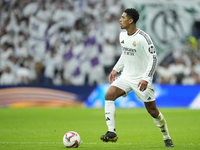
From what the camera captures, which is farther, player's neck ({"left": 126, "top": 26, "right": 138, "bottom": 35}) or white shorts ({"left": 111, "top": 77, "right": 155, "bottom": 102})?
player's neck ({"left": 126, "top": 26, "right": 138, "bottom": 35})

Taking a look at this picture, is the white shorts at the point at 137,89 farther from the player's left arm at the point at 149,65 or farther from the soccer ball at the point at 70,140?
the soccer ball at the point at 70,140

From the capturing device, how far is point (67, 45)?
1997cm

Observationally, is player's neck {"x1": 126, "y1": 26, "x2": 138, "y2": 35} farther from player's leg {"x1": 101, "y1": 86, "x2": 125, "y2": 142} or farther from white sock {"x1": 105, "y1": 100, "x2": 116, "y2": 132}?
white sock {"x1": 105, "y1": 100, "x2": 116, "y2": 132}

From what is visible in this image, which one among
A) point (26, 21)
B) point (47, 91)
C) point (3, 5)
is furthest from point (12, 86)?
point (3, 5)

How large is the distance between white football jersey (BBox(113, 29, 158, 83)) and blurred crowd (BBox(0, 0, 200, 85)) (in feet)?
39.3

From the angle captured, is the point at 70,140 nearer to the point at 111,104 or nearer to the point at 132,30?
the point at 111,104

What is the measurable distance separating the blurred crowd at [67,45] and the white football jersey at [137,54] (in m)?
12.0

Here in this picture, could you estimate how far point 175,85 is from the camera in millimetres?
17516

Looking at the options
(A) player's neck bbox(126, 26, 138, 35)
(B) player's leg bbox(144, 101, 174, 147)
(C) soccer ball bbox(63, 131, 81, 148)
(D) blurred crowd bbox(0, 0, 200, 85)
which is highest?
(D) blurred crowd bbox(0, 0, 200, 85)

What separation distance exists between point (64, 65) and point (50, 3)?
14.8 feet

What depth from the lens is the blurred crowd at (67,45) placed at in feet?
61.5

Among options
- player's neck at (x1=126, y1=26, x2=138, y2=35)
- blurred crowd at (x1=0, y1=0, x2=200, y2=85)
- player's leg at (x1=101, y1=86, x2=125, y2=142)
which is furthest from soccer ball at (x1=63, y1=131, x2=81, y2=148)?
blurred crowd at (x1=0, y1=0, x2=200, y2=85)

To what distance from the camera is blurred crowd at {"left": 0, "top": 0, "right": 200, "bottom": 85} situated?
18.7 m

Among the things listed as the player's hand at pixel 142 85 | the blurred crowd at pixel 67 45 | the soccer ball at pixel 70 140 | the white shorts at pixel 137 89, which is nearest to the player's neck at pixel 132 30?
the white shorts at pixel 137 89
